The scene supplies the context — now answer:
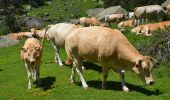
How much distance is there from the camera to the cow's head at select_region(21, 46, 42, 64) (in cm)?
1964

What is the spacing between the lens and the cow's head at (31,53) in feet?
64.4

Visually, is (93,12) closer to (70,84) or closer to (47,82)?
(47,82)

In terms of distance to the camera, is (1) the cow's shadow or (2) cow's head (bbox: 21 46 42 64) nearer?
(1) the cow's shadow

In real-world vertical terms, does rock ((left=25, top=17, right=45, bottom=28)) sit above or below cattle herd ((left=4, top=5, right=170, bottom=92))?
below

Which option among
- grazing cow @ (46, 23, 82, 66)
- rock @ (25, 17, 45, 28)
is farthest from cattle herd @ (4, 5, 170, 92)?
rock @ (25, 17, 45, 28)

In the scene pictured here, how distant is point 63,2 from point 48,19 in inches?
601

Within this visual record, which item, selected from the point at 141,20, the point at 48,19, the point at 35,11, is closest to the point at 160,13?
the point at 141,20

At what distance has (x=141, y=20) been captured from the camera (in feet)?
145

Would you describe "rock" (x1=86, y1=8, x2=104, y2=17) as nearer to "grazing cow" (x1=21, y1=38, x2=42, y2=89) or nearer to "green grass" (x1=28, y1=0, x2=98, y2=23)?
"green grass" (x1=28, y1=0, x2=98, y2=23)

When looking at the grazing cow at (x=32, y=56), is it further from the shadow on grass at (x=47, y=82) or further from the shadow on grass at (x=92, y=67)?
the shadow on grass at (x=92, y=67)

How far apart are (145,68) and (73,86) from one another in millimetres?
3922

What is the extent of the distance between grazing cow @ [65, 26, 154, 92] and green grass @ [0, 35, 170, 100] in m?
0.64

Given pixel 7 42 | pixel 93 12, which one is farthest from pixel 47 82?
pixel 93 12

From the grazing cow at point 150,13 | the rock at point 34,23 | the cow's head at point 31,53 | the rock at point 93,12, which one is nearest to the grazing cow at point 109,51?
the cow's head at point 31,53
